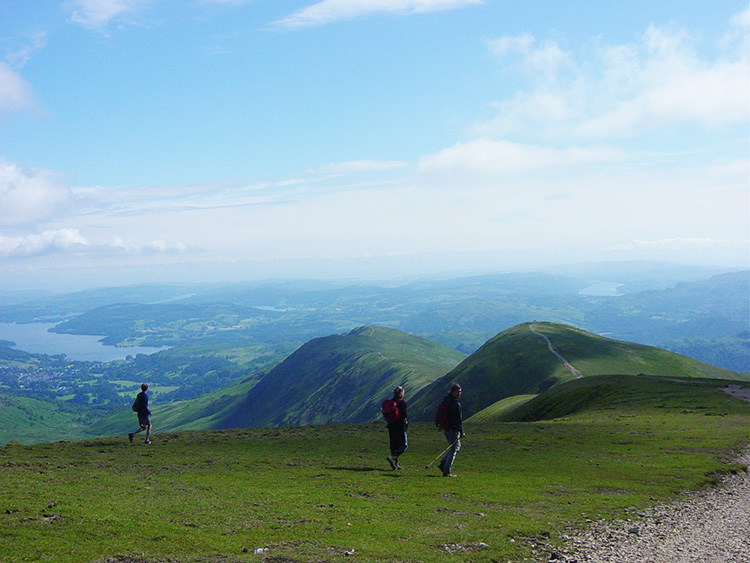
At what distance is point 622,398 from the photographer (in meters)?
68.4

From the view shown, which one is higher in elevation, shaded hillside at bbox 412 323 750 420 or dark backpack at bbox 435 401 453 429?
dark backpack at bbox 435 401 453 429

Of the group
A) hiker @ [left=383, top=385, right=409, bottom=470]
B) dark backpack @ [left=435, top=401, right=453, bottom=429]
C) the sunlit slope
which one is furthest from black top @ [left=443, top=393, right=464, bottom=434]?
the sunlit slope

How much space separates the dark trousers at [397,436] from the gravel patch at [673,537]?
36.7ft

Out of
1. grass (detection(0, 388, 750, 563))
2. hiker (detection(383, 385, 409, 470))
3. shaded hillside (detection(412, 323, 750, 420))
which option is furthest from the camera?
shaded hillside (detection(412, 323, 750, 420))

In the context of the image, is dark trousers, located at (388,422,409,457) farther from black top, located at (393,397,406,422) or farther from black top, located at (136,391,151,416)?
black top, located at (136,391,151,416)

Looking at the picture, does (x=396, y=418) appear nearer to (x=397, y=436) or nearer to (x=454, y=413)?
Result: (x=397, y=436)

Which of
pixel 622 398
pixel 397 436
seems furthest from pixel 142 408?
pixel 622 398

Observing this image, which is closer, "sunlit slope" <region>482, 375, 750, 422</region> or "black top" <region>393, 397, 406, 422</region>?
"black top" <region>393, 397, 406, 422</region>

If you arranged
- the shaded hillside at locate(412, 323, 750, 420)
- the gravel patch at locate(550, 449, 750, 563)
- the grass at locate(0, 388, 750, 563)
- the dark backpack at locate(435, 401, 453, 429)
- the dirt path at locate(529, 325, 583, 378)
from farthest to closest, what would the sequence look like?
1. the shaded hillside at locate(412, 323, 750, 420)
2. the dirt path at locate(529, 325, 583, 378)
3. the dark backpack at locate(435, 401, 453, 429)
4. the gravel patch at locate(550, 449, 750, 563)
5. the grass at locate(0, 388, 750, 563)

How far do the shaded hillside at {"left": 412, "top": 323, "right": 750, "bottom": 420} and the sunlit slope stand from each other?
3702 cm

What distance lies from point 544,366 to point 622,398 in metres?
64.7

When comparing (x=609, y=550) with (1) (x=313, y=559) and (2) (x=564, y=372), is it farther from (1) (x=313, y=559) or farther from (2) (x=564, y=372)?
(2) (x=564, y=372)

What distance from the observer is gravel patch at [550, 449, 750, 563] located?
50.6 ft

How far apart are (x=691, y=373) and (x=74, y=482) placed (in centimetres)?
14424
